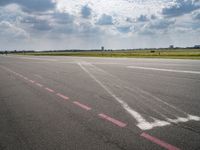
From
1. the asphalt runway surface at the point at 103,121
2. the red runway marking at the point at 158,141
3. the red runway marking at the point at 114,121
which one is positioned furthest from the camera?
the red runway marking at the point at 114,121

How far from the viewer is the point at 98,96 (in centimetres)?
743

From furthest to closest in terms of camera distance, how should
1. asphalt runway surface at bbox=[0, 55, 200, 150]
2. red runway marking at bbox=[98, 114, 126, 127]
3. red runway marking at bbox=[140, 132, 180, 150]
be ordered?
red runway marking at bbox=[98, 114, 126, 127] → asphalt runway surface at bbox=[0, 55, 200, 150] → red runway marking at bbox=[140, 132, 180, 150]

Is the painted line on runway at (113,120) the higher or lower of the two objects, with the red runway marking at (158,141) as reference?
lower

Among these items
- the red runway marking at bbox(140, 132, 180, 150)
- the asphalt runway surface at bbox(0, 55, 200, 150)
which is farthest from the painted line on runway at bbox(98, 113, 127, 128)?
the red runway marking at bbox(140, 132, 180, 150)

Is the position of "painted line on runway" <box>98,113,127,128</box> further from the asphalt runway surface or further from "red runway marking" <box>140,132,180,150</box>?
"red runway marking" <box>140,132,180,150</box>

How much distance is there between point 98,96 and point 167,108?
2456mm

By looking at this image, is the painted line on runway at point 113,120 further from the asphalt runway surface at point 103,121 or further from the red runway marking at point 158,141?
the red runway marking at point 158,141

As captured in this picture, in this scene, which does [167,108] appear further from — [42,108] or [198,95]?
[42,108]

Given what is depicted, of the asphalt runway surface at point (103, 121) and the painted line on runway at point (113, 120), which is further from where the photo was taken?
the painted line on runway at point (113, 120)

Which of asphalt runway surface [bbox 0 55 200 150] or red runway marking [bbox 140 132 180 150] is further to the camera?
asphalt runway surface [bbox 0 55 200 150]

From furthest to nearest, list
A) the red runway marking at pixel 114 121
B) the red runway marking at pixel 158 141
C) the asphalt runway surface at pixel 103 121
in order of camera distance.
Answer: the red runway marking at pixel 114 121 < the asphalt runway surface at pixel 103 121 < the red runway marking at pixel 158 141

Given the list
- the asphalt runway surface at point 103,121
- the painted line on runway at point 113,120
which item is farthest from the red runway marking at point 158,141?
the painted line on runway at point 113,120

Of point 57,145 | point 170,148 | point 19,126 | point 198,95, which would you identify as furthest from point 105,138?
point 198,95

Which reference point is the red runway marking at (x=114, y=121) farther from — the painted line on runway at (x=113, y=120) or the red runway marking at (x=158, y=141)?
the red runway marking at (x=158, y=141)
